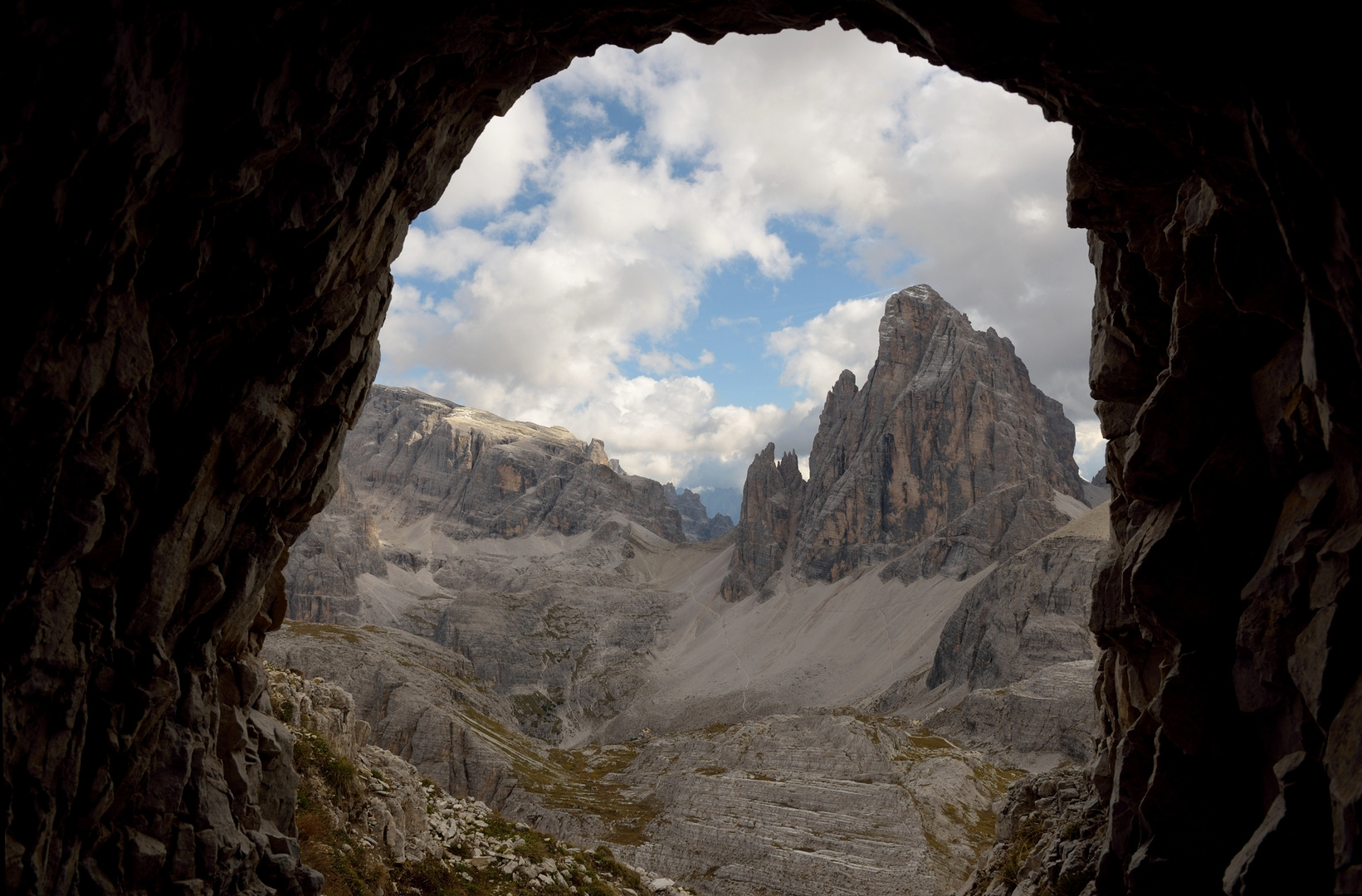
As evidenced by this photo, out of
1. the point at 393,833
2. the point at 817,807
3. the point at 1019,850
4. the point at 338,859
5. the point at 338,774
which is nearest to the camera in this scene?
the point at 338,859

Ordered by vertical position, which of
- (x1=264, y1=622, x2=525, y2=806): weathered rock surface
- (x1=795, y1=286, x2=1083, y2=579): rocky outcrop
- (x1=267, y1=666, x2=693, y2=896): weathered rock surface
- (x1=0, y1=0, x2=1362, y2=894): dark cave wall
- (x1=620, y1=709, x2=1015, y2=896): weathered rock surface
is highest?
(x1=795, y1=286, x2=1083, y2=579): rocky outcrop

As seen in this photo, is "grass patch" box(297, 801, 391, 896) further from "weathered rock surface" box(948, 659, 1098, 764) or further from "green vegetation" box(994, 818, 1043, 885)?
"weathered rock surface" box(948, 659, 1098, 764)

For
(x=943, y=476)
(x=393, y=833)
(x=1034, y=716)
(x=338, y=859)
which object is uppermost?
(x=943, y=476)

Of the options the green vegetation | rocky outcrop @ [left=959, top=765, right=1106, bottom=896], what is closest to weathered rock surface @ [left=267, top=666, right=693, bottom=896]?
rocky outcrop @ [left=959, top=765, right=1106, bottom=896]

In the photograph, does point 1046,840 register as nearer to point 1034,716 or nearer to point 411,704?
point 1034,716

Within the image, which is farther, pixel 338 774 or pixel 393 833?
pixel 338 774

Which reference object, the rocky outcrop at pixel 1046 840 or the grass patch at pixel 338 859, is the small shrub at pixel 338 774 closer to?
the grass patch at pixel 338 859

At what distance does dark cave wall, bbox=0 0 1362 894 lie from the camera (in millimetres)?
9656

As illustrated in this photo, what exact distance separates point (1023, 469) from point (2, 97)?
19472 centimetres

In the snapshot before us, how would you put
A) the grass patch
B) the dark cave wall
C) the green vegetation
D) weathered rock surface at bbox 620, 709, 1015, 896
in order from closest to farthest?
the dark cave wall < the grass patch < the green vegetation < weathered rock surface at bbox 620, 709, 1015, 896

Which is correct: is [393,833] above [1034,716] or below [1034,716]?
below

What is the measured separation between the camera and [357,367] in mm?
18484

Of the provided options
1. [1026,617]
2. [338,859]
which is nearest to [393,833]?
[338,859]

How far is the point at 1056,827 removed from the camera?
70.6 ft
